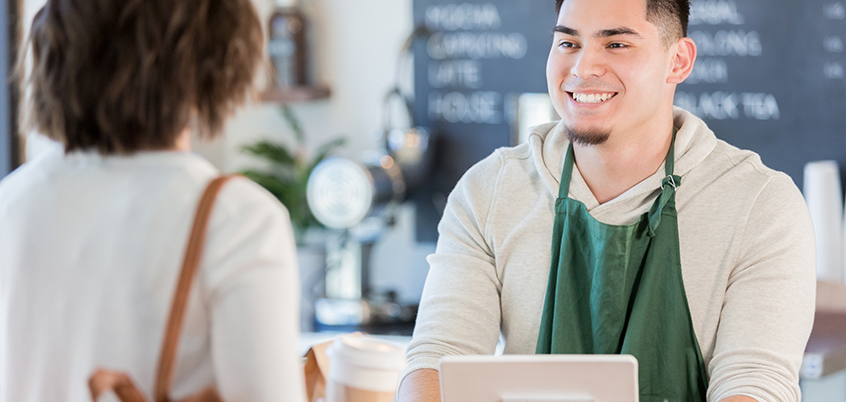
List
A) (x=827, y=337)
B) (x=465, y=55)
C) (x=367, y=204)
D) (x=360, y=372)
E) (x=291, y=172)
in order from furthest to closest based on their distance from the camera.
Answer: (x=291, y=172) < (x=465, y=55) < (x=367, y=204) < (x=827, y=337) < (x=360, y=372)

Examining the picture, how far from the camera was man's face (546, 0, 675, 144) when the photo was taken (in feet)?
5.12

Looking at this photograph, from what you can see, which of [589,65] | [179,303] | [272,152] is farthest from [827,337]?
[272,152]

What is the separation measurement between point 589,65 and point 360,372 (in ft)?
2.29

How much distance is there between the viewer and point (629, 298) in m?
1.51

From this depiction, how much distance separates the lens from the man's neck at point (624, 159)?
5.24 ft

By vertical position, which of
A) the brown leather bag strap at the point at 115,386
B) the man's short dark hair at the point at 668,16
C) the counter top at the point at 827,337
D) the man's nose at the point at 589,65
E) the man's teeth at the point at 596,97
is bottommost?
the counter top at the point at 827,337

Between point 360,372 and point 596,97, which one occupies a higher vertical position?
point 596,97

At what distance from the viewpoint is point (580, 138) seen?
159 centimetres

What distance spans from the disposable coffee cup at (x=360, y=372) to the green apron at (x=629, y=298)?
346mm

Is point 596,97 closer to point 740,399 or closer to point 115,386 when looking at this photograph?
point 740,399

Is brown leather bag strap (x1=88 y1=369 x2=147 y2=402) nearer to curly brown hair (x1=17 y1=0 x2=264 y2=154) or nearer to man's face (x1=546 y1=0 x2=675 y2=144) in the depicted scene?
curly brown hair (x1=17 y1=0 x2=264 y2=154)

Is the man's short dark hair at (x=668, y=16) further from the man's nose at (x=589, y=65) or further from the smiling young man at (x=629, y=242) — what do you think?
the man's nose at (x=589, y=65)

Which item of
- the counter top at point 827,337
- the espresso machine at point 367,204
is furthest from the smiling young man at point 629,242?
the espresso machine at point 367,204

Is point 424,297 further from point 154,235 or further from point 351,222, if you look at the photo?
point 351,222
